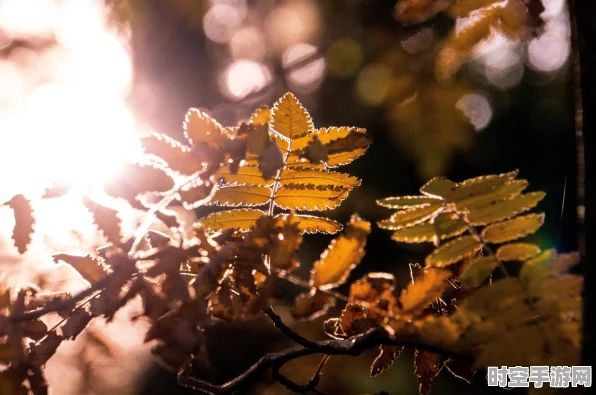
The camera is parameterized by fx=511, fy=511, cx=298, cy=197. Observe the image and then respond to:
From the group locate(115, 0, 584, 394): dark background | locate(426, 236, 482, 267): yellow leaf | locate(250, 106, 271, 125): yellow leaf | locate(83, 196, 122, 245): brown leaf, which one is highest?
locate(115, 0, 584, 394): dark background

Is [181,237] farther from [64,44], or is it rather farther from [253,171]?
[64,44]

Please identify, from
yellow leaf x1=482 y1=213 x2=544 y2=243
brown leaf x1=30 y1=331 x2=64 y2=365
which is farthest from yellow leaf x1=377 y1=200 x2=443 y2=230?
brown leaf x1=30 y1=331 x2=64 y2=365

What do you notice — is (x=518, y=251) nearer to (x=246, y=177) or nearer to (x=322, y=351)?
(x=322, y=351)

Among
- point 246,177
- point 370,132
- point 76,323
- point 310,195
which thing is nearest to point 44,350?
point 76,323

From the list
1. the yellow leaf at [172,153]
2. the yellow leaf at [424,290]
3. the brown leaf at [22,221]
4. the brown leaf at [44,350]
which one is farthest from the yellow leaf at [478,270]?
the brown leaf at [22,221]

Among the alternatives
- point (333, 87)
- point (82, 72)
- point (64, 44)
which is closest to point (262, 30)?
point (333, 87)

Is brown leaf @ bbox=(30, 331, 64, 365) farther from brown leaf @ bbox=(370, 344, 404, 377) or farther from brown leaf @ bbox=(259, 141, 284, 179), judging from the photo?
brown leaf @ bbox=(370, 344, 404, 377)

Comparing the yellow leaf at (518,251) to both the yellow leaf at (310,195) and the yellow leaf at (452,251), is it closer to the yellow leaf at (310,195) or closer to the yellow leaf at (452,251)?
the yellow leaf at (452,251)
